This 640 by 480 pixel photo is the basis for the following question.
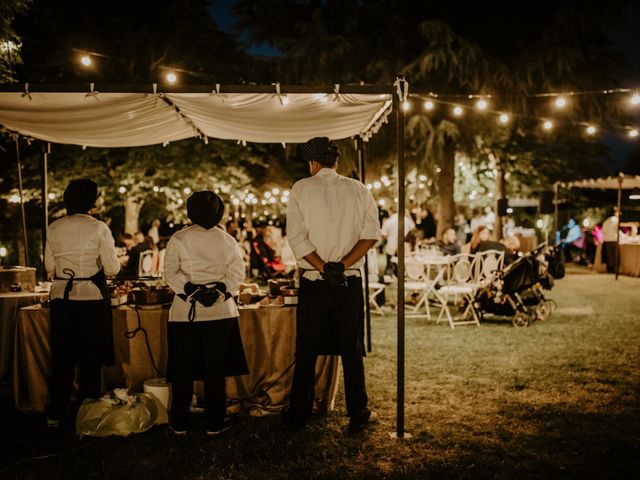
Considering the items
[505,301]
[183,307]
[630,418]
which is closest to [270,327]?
[183,307]

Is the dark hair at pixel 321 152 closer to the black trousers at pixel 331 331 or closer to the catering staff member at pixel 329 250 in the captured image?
the catering staff member at pixel 329 250

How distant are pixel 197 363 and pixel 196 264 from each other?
69cm

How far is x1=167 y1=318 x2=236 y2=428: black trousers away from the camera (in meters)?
3.89

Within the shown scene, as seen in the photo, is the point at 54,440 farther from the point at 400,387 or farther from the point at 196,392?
the point at 400,387

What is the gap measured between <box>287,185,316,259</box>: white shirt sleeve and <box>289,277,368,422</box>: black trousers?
22 centimetres

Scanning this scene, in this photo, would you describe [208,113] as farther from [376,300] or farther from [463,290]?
[376,300]

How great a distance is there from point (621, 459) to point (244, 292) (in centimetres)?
299

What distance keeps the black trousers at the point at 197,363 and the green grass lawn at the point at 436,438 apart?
0.20m

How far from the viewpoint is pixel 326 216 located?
151 inches

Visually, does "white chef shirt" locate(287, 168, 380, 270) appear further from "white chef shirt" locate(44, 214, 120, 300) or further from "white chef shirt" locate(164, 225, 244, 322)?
"white chef shirt" locate(44, 214, 120, 300)

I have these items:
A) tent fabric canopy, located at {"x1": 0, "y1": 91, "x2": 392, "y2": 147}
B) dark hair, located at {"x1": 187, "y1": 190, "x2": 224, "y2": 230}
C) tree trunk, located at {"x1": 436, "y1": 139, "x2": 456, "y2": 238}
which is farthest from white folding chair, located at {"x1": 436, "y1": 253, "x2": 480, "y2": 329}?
tree trunk, located at {"x1": 436, "y1": 139, "x2": 456, "y2": 238}

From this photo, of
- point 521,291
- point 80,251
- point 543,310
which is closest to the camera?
point 80,251

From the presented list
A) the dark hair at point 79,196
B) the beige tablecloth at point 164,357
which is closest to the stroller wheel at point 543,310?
the beige tablecloth at point 164,357

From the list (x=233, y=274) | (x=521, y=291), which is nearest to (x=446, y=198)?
(x=521, y=291)
